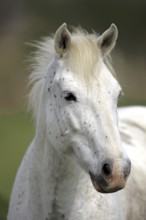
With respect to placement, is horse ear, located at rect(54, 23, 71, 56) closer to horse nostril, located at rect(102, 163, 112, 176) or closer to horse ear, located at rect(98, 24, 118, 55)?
horse ear, located at rect(98, 24, 118, 55)

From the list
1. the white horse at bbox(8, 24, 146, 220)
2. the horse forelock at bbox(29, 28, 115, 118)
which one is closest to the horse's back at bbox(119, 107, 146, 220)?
the white horse at bbox(8, 24, 146, 220)

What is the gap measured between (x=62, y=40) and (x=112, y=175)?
0.81m

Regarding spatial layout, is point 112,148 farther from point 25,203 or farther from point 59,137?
point 25,203

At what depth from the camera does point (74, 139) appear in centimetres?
296

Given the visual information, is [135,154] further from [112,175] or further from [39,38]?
[39,38]

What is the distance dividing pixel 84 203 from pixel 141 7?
37.2ft

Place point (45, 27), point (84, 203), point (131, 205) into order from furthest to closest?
point (45, 27)
point (131, 205)
point (84, 203)

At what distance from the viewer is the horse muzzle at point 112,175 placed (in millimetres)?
2715

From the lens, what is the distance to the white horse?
9.28ft

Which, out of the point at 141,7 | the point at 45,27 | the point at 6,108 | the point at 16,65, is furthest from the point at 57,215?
the point at 141,7

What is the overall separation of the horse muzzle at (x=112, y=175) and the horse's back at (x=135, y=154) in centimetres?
89

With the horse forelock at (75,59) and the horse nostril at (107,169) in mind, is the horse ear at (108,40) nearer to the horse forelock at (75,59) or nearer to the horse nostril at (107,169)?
the horse forelock at (75,59)

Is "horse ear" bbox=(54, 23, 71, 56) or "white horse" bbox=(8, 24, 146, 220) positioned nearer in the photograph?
"white horse" bbox=(8, 24, 146, 220)

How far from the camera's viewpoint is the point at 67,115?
2971 mm
